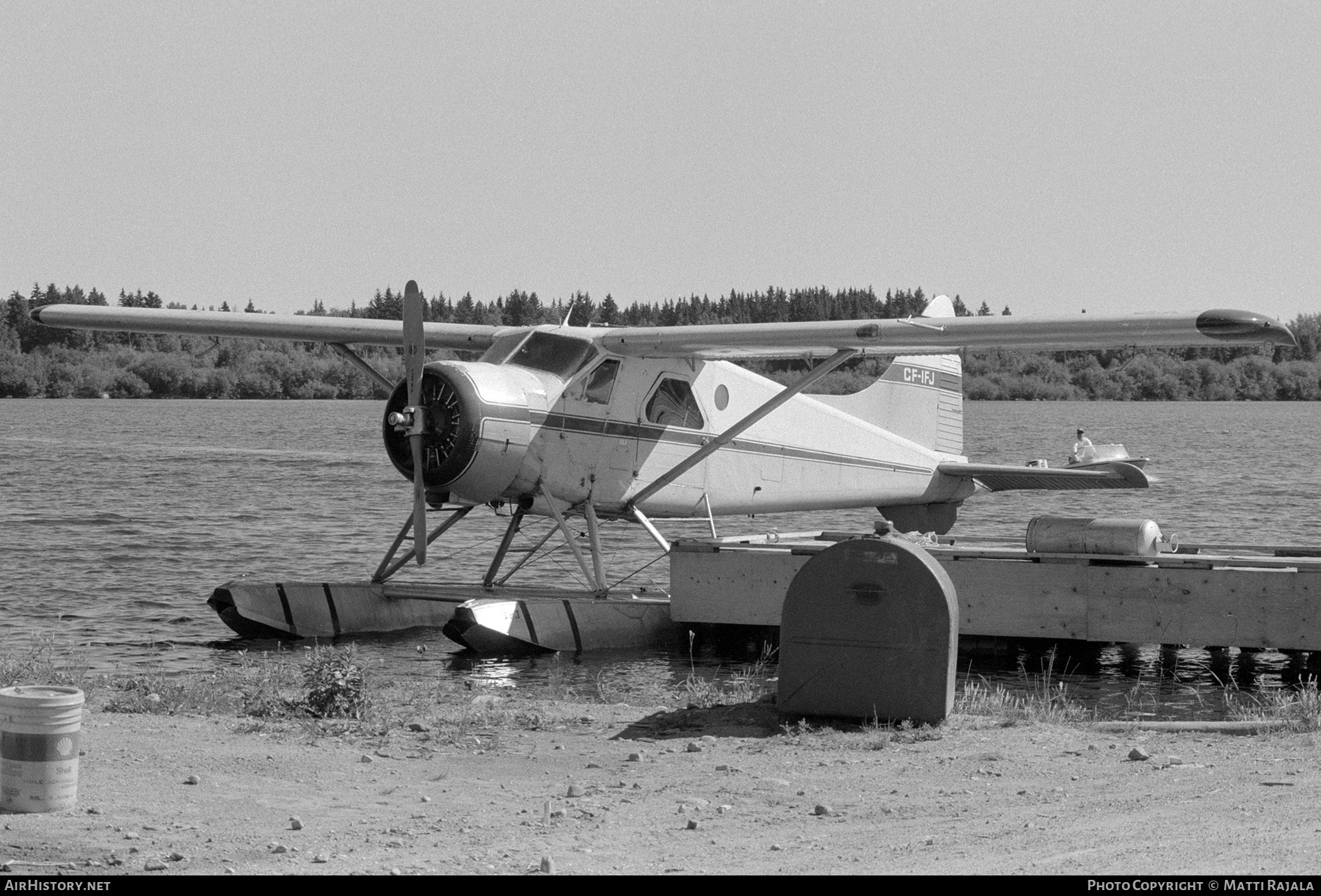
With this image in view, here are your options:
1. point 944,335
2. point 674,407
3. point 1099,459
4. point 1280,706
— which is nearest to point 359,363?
point 674,407

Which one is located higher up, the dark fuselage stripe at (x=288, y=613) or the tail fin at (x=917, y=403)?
the tail fin at (x=917, y=403)

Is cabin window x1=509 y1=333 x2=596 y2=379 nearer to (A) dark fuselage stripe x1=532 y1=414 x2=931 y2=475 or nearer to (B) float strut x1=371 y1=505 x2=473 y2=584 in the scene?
(A) dark fuselage stripe x1=532 y1=414 x2=931 y2=475

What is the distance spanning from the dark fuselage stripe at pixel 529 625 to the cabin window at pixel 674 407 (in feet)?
8.61

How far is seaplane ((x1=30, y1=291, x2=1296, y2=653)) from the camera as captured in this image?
1314cm

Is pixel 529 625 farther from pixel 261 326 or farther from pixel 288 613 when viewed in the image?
pixel 261 326

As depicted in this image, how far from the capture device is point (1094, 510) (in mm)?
35344

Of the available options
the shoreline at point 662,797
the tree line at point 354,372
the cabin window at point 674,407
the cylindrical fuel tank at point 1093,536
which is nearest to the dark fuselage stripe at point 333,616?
the cabin window at point 674,407

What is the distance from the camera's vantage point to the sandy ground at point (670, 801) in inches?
212

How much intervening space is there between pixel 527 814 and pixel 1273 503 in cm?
3268

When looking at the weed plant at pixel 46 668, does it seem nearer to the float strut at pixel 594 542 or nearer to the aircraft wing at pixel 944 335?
the float strut at pixel 594 542

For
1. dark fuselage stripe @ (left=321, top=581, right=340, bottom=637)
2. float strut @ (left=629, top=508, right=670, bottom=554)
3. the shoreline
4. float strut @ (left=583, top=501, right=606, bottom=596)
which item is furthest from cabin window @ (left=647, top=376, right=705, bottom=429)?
the shoreline

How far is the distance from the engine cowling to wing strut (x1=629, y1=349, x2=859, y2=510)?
5.89 ft

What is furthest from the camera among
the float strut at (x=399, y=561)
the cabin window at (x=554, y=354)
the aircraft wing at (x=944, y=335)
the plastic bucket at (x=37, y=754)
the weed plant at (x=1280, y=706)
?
the float strut at (x=399, y=561)

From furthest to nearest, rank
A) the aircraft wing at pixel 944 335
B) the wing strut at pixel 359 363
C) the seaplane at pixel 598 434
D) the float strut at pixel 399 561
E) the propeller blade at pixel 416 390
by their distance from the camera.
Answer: the wing strut at pixel 359 363
the float strut at pixel 399 561
the seaplane at pixel 598 434
the propeller blade at pixel 416 390
the aircraft wing at pixel 944 335
